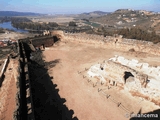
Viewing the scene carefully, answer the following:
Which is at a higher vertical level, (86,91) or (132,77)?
(132,77)

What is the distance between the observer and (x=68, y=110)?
33.3 ft

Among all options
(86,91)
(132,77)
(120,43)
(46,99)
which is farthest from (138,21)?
(46,99)

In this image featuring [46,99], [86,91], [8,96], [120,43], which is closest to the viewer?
[46,99]

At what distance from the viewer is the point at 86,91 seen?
12.2 m

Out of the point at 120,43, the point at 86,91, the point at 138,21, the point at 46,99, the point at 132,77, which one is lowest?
the point at 46,99

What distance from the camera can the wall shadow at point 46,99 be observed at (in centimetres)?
966

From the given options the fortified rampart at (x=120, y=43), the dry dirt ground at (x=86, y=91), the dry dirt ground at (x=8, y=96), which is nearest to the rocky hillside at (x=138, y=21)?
the fortified rampart at (x=120, y=43)

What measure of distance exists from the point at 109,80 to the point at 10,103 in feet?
26.2

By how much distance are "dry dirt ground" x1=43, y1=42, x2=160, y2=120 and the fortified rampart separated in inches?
44.2

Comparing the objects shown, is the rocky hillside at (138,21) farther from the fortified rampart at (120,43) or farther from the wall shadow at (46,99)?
the wall shadow at (46,99)

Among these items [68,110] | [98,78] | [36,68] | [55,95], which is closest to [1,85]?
[36,68]

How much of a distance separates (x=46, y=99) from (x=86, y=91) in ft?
10.3

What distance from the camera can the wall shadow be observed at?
966 centimetres

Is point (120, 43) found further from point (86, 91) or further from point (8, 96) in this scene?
point (8, 96)
